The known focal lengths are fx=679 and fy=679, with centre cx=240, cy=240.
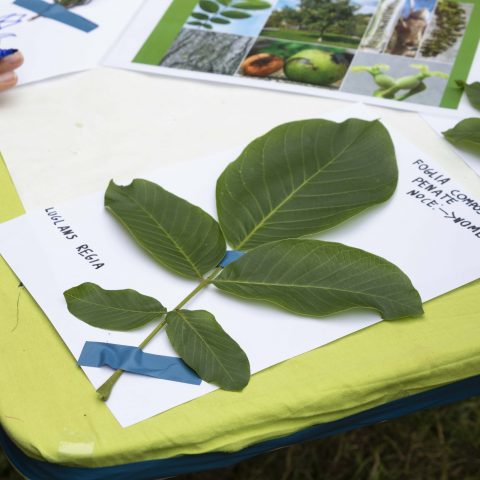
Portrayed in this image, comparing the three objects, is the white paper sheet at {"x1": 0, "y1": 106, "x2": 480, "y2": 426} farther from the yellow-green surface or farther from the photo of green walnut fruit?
the photo of green walnut fruit

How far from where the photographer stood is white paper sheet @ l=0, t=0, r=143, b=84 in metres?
0.76

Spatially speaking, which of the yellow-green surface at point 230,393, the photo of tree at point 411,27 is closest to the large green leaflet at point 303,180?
the yellow-green surface at point 230,393

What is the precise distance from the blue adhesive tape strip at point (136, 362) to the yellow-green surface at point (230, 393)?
0.05ft

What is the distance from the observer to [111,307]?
0.49 meters

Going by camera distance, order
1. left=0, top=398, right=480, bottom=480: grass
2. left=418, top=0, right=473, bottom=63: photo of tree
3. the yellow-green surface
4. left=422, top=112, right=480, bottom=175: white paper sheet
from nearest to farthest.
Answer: the yellow-green surface → left=422, top=112, right=480, bottom=175: white paper sheet → left=418, top=0, right=473, bottom=63: photo of tree → left=0, top=398, right=480, bottom=480: grass

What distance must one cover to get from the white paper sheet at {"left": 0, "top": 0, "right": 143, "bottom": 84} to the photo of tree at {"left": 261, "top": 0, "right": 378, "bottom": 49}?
0.18m

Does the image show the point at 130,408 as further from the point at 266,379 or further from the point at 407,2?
the point at 407,2

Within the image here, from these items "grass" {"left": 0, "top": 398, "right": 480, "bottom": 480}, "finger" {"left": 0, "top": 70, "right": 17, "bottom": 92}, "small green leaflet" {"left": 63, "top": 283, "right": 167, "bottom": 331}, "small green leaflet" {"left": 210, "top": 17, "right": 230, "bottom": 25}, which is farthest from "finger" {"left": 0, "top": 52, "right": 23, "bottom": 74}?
"grass" {"left": 0, "top": 398, "right": 480, "bottom": 480}

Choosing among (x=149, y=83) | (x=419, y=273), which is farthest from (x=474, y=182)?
(x=149, y=83)

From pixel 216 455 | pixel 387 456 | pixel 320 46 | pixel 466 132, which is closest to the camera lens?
pixel 216 455

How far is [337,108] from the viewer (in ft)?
2.28

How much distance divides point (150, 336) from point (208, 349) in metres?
0.05

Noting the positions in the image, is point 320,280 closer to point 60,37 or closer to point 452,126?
point 452,126

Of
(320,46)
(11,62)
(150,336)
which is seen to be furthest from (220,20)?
→ (150,336)
